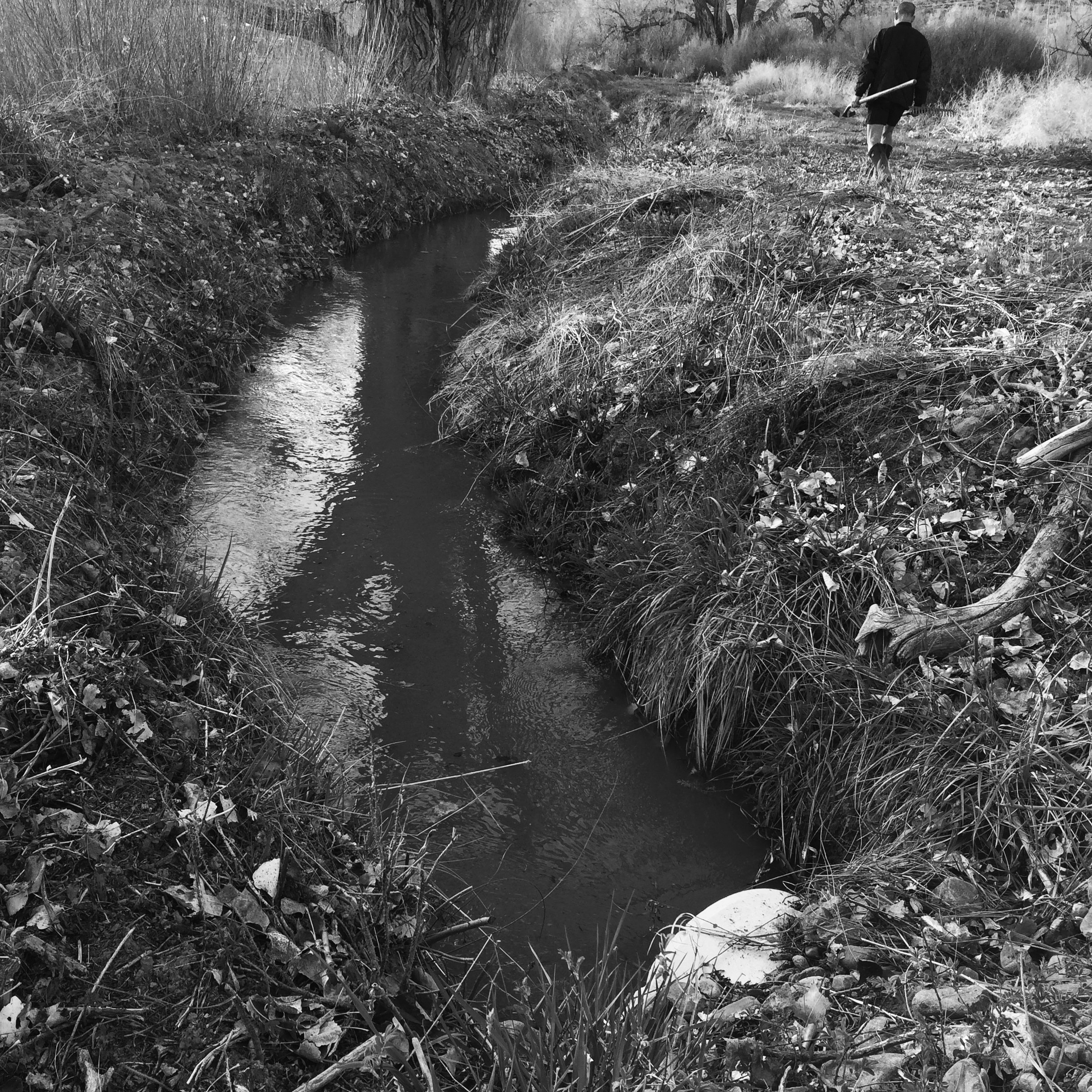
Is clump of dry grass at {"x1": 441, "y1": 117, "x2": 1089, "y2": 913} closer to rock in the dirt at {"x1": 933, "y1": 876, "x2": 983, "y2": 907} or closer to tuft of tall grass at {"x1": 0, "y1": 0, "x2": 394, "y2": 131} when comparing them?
rock in the dirt at {"x1": 933, "y1": 876, "x2": 983, "y2": 907}

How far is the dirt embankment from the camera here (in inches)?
84.3

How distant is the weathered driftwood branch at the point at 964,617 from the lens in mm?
3314

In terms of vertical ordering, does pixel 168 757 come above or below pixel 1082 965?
above

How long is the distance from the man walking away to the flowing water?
5.19m

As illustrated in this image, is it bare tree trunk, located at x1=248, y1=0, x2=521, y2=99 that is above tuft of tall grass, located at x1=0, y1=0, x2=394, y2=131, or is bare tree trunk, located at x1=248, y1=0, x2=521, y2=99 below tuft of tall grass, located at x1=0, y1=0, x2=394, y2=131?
above

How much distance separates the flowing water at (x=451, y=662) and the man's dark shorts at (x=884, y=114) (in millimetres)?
5165

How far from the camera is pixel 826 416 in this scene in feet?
14.3

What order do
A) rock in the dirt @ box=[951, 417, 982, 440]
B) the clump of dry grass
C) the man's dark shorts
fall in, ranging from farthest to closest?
the man's dark shorts
rock in the dirt @ box=[951, 417, 982, 440]
the clump of dry grass

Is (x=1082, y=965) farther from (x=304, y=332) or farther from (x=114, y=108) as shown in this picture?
(x=114, y=108)

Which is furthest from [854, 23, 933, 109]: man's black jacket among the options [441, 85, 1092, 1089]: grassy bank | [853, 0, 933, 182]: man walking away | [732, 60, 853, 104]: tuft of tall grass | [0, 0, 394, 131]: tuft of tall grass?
[732, 60, 853, 104]: tuft of tall grass

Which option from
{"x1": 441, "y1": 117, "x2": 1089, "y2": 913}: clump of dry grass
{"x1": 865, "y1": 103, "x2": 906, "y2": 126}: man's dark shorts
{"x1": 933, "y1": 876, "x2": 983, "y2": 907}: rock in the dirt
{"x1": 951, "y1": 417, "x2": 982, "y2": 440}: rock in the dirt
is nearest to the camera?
{"x1": 933, "y1": 876, "x2": 983, "y2": 907}: rock in the dirt

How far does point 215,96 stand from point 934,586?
7664mm

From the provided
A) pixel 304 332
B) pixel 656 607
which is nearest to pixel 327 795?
pixel 656 607

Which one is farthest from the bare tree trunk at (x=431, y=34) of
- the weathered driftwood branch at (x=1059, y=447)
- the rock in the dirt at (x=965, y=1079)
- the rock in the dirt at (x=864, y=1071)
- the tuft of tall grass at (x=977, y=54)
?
the rock in the dirt at (x=965, y=1079)
